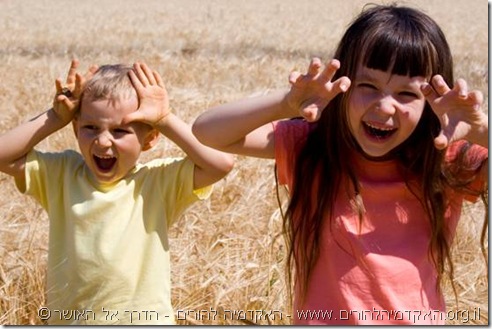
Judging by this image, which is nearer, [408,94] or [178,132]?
[408,94]

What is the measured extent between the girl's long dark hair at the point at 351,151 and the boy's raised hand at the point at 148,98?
1.32 ft

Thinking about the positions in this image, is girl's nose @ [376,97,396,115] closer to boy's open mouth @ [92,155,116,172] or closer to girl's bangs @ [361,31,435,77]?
girl's bangs @ [361,31,435,77]

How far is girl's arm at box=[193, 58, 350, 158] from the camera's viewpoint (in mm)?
1828

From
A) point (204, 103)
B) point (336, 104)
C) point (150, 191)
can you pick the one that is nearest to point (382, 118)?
point (336, 104)

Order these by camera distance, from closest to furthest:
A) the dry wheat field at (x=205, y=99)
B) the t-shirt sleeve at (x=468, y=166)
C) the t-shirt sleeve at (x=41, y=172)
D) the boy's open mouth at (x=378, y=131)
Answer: the boy's open mouth at (x=378, y=131) < the t-shirt sleeve at (x=468, y=166) < the t-shirt sleeve at (x=41, y=172) < the dry wheat field at (x=205, y=99)

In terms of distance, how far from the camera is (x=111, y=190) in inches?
89.4

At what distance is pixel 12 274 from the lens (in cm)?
278

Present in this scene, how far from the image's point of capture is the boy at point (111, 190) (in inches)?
87.4

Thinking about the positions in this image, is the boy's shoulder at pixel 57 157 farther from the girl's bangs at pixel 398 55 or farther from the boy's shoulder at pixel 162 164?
the girl's bangs at pixel 398 55

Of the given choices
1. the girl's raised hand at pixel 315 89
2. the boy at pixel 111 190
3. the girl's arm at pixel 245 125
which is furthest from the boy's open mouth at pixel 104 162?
the girl's raised hand at pixel 315 89

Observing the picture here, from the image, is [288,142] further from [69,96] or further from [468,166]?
[69,96]

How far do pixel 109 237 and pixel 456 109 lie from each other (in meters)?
0.88

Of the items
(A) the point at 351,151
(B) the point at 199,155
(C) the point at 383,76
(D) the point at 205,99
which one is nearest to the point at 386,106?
(C) the point at 383,76

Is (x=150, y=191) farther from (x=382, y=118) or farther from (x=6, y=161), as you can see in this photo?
(x=382, y=118)
